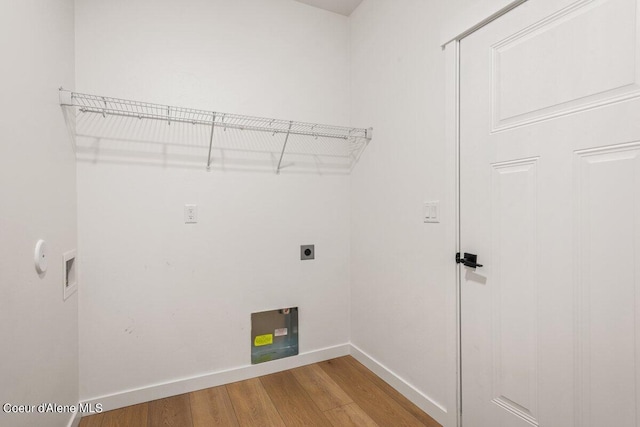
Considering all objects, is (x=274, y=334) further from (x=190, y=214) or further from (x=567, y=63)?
(x=567, y=63)

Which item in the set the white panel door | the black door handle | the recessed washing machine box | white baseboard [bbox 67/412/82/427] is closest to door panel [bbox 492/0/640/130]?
the white panel door

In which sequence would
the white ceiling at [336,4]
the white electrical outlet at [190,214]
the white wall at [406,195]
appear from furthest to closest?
the white ceiling at [336,4] < the white electrical outlet at [190,214] < the white wall at [406,195]

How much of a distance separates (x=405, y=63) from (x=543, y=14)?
2.60ft

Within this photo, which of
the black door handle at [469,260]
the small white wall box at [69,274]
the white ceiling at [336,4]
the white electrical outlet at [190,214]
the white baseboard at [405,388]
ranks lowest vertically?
the white baseboard at [405,388]

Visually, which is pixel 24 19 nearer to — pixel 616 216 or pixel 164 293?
pixel 164 293

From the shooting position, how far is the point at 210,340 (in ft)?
6.62

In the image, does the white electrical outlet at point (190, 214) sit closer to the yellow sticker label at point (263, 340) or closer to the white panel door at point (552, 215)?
the yellow sticker label at point (263, 340)

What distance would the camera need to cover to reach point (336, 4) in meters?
2.31

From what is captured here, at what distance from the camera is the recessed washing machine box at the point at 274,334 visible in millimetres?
2143

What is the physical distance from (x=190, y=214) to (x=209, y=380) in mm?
1089

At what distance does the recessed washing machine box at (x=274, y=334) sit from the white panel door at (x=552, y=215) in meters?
1.18

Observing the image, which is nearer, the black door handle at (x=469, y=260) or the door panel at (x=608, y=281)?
the door panel at (x=608, y=281)

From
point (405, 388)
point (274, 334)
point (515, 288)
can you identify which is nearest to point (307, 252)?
point (274, 334)

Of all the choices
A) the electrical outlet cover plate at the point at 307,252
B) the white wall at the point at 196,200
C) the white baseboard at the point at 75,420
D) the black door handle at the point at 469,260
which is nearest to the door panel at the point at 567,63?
the black door handle at the point at 469,260
